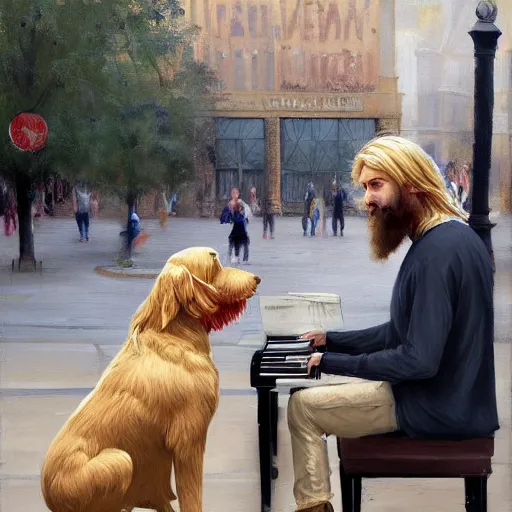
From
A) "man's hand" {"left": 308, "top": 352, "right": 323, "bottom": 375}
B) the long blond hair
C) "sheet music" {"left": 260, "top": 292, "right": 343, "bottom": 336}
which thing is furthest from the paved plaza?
the long blond hair

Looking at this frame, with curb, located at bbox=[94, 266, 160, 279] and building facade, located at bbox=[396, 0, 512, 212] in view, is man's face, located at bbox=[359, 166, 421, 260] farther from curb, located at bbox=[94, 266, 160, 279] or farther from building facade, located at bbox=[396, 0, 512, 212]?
curb, located at bbox=[94, 266, 160, 279]

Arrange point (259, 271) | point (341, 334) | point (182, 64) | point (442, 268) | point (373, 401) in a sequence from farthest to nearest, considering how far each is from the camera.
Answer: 1. point (182, 64)
2. point (259, 271)
3. point (341, 334)
4. point (373, 401)
5. point (442, 268)

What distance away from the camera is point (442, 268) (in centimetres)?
322

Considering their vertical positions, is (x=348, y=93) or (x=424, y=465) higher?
(x=348, y=93)

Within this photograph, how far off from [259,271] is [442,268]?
5.12 metres

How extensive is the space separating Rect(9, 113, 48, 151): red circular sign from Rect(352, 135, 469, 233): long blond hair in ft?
22.4

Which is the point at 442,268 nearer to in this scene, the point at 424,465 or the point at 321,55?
the point at 424,465

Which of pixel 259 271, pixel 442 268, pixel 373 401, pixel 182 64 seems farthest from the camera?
pixel 182 64

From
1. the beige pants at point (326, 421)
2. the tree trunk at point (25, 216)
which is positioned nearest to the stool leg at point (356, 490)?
the beige pants at point (326, 421)

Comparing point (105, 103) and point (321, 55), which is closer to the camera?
point (321, 55)

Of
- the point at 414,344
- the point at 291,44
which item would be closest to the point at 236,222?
the point at 291,44

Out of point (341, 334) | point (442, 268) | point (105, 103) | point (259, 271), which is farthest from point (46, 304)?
point (442, 268)

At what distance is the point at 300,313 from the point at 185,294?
131 centimetres

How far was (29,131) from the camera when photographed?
10.1 metres
